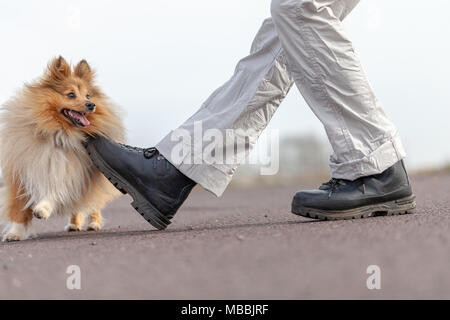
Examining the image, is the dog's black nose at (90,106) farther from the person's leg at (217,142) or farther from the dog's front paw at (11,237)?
the dog's front paw at (11,237)

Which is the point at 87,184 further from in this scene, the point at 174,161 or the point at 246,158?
the point at 246,158

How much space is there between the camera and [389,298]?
197cm

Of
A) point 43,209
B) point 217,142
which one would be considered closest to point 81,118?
point 43,209

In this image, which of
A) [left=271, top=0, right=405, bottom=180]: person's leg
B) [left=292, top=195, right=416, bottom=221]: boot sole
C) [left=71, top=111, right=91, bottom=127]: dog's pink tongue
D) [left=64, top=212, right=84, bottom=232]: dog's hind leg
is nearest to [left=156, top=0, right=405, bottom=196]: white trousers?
[left=271, top=0, right=405, bottom=180]: person's leg

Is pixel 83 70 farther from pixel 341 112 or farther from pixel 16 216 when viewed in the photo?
pixel 341 112

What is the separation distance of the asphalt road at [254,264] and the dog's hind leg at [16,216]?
2.82ft

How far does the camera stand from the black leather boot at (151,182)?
3895mm

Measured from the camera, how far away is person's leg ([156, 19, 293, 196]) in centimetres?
382

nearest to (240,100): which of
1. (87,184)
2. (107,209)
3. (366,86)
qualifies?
(366,86)

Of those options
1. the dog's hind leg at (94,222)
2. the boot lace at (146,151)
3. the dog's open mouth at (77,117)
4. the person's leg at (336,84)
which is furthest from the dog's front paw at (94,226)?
the person's leg at (336,84)

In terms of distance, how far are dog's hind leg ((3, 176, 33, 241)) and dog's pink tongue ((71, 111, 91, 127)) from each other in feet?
2.17

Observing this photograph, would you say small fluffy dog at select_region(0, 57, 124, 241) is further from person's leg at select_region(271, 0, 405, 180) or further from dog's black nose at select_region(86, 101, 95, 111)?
person's leg at select_region(271, 0, 405, 180)

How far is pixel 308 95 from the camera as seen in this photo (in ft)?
12.2

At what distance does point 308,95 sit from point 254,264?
1.57 meters
